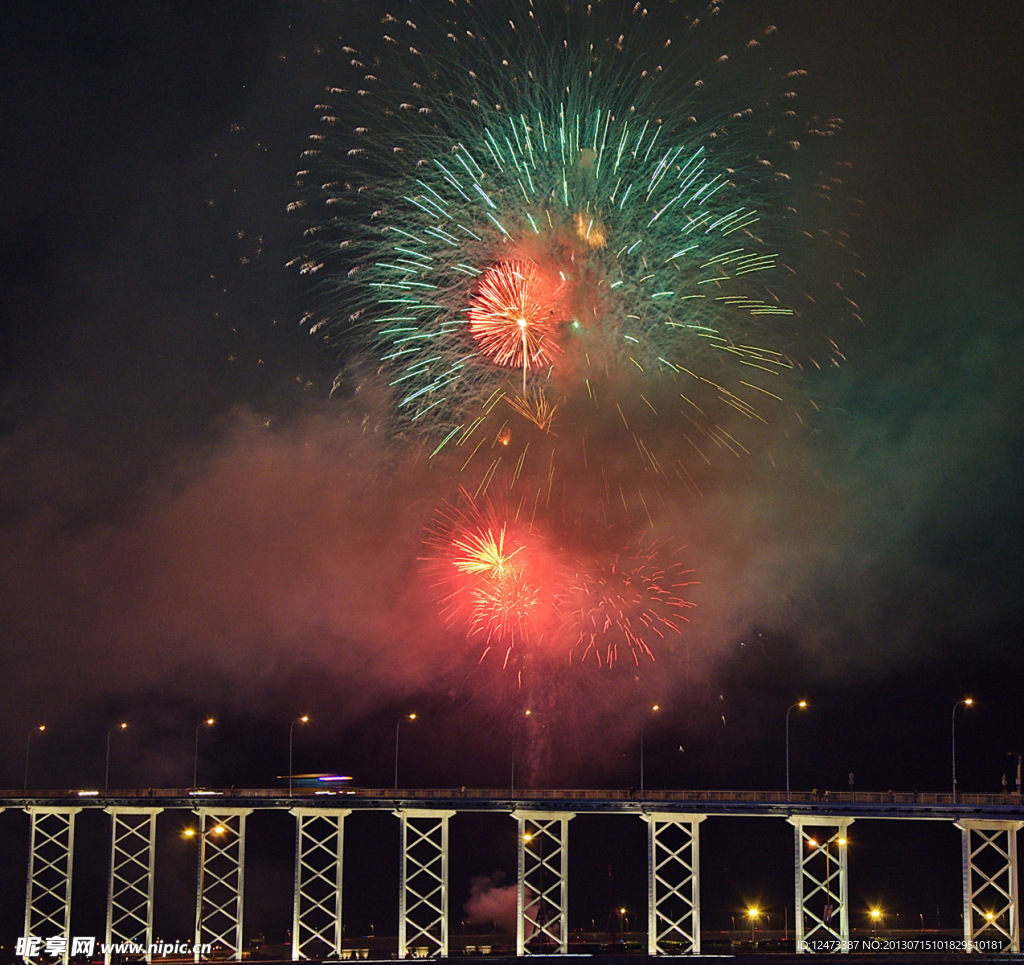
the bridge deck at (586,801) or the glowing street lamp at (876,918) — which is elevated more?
the bridge deck at (586,801)

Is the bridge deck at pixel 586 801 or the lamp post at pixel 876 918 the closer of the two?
the bridge deck at pixel 586 801

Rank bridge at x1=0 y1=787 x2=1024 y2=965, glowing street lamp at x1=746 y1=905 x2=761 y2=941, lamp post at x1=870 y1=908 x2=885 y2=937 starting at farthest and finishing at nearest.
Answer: glowing street lamp at x1=746 y1=905 x2=761 y2=941
lamp post at x1=870 y1=908 x2=885 y2=937
bridge at x1=0 y1=787 x2=1024 y2=965

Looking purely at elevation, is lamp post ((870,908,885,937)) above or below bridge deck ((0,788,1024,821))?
below

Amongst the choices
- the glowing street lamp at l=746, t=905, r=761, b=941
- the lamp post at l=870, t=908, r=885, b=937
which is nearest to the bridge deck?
the lamp post at l=870, t=908, r=885, b=937

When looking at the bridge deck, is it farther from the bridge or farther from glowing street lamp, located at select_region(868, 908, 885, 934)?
glowing street lamp, located at select_region(868, 908, 885, 934)

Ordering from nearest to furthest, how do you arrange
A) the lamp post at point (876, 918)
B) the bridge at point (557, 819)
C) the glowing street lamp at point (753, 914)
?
the bridge at point (557, 819) < the lamp post at point (876, 918) < the glowing street lamp at point (753, 914)

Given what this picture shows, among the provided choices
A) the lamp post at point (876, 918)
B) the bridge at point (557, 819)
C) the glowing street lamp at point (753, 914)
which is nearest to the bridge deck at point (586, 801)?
the bridge at point (557, 819)

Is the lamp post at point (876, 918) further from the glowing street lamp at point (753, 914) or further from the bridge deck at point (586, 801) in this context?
the bridge deck at point (586, 801)

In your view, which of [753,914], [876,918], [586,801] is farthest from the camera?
[753,914]

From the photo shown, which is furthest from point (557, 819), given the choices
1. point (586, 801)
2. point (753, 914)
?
point (753, 914)

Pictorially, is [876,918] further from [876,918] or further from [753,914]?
[753,914]

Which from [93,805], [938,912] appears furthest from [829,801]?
[93,805]

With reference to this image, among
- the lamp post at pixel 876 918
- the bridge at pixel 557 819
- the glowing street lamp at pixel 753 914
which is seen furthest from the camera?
the glowing street lamp at pixel 753 914
